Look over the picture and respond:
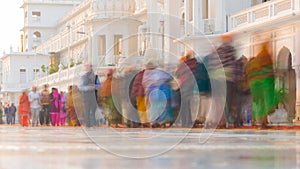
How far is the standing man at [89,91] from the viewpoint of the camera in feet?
73.2

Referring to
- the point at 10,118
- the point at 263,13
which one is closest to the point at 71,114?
the point at 263,13

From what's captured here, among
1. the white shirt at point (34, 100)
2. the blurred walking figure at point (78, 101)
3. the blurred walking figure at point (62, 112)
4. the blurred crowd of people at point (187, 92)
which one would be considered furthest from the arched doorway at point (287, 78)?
the white shirt at point (34, 100)

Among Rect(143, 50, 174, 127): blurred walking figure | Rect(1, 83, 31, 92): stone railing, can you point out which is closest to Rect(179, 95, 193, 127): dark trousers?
Rect(143, 50, 174, 127): blurred walking figure

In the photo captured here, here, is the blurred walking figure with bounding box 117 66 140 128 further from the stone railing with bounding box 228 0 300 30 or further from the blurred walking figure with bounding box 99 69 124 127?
the stone railing with bounding box 228 0 300 30

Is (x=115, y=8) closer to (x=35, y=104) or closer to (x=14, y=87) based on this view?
(x=35, y=104)

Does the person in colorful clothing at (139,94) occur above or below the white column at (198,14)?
below

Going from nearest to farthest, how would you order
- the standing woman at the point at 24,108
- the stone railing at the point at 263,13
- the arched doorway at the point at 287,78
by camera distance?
the arched doorway at the point at 287,78
the stone railing at the point at 263,13
the standing woman at the point at 24,108

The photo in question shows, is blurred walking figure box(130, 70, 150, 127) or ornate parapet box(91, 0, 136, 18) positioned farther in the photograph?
ornate parapet box(91, 0, 136, 18)

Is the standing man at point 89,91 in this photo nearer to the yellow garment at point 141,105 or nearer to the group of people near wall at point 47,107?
the yellow garment at point 141,105

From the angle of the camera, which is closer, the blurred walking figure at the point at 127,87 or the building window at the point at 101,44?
the blurred walking figure at the point at 127,87

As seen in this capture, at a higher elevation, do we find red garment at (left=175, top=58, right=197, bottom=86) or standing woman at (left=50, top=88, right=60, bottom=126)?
red garment at (left=175, top=58, right=197, bottom=86)

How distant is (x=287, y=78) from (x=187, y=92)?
36.1 feet

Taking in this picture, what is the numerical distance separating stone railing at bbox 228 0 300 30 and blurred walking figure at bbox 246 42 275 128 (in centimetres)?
888

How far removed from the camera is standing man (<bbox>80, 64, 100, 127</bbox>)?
22.3 metres
